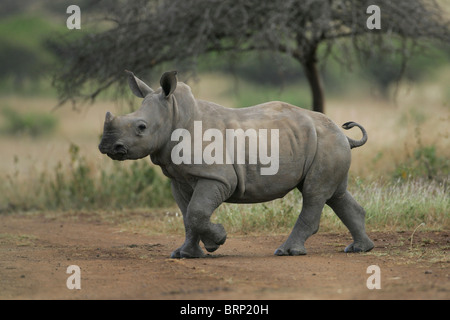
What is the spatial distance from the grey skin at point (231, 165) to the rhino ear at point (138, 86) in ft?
0.03

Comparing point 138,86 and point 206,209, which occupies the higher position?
point 138,86

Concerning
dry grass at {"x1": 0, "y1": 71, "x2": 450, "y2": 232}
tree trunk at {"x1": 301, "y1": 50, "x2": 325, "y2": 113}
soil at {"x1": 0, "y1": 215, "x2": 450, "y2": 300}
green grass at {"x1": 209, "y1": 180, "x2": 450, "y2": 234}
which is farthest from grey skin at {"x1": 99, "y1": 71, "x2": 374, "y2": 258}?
tree trunk at {"x1": 301, "y1": 50, "x2": 325, "y2": 113}

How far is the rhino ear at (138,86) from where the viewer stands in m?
7.58

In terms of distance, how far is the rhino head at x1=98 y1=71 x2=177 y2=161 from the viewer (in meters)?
6.90

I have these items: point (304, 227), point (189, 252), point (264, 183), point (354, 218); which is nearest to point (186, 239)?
point (189, 252)

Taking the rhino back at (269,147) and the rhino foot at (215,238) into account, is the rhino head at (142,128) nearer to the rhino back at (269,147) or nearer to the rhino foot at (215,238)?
the rhino back at (269,147)

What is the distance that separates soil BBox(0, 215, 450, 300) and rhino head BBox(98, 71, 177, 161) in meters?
1.05

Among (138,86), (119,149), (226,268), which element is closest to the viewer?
(226,268)

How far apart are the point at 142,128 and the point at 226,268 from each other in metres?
1.46

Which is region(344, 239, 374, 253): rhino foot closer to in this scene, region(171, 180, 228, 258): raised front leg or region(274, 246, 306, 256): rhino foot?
region(274, 246, 306, 256): rhino foot

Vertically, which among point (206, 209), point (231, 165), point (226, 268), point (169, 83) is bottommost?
point (226, 268)

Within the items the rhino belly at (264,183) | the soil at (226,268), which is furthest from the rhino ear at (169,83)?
the soil at (226,268)

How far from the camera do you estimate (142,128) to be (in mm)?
7031

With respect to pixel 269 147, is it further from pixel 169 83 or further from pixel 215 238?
pixel 169 83
